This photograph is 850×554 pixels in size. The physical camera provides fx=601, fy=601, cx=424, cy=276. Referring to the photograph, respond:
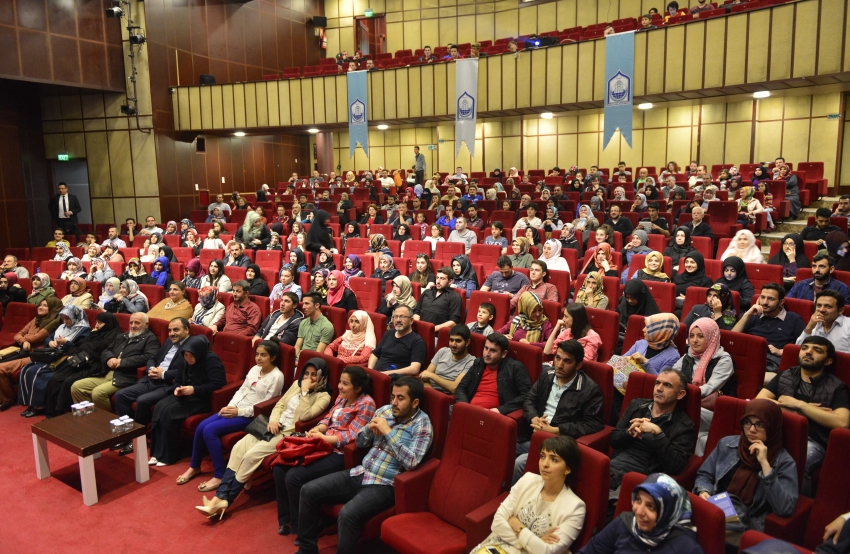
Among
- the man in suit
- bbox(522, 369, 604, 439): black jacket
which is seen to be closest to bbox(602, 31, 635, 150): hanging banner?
bbox(522, 369, 604, 439): black jacket

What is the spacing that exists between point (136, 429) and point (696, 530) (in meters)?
3.19

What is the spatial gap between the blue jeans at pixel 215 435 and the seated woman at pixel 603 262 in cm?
333

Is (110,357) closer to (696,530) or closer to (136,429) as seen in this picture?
(136,429)

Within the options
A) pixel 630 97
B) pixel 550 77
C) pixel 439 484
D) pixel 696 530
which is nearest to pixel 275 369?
pixel 439 484

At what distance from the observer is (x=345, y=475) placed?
10.1 feet

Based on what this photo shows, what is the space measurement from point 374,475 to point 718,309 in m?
2.55

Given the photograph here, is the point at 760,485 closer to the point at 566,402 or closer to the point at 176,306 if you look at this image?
the point at 566,402

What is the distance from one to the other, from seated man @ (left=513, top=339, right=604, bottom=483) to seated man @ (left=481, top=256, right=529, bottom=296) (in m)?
1.96

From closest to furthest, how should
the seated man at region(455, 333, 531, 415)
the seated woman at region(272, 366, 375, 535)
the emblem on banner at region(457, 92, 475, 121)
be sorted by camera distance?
the seated woman at region(272, 366, 375, 535)
the seated man at region(455, 333, 531, 415)
the emblem on banner at region(457, 92, 475, 121)

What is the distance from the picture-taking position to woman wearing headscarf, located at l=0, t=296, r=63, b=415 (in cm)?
522

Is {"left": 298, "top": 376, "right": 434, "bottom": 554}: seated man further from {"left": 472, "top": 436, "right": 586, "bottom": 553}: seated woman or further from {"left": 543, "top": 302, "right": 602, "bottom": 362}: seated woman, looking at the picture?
{"left": 543, "top": 302, "right": 602, "bottom": 362}: seated woman

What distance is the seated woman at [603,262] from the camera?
5473mm

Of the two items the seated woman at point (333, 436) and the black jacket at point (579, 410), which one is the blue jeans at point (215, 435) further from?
the black jacket at point (579, 410)

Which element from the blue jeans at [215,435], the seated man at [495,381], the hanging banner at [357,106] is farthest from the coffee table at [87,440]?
the hanging banner at [357,106]
